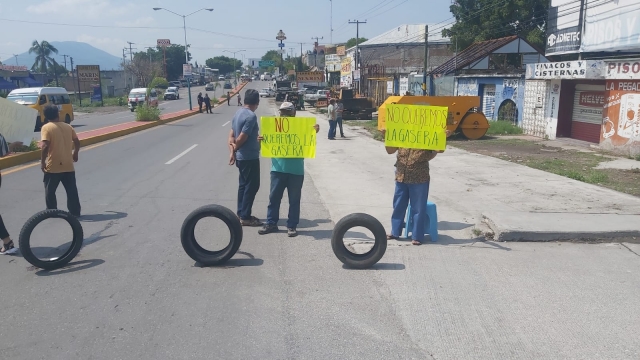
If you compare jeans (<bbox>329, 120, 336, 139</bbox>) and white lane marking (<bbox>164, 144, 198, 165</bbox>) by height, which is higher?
jeans (<bbox>329, 120, 336, 139</bbox>)

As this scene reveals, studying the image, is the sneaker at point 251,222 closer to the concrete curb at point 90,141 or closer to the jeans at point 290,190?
the jeans at point 290,190

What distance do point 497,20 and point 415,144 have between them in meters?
37.9

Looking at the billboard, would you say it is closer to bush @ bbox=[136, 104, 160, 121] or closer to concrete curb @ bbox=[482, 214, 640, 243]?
concrete curb @ bbox=[482, 214, 640, 243]

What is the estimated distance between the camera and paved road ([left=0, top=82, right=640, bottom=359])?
13.4 feet

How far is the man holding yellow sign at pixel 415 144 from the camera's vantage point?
654 cm

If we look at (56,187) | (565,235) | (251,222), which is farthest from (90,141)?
(565,235)

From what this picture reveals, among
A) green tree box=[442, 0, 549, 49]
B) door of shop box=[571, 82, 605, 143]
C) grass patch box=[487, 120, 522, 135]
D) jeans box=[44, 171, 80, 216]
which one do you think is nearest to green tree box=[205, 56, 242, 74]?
green tree box=[442, 0, 549, 49]

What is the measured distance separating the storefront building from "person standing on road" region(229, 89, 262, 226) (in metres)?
12.7

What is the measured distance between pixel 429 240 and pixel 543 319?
8.08 ft

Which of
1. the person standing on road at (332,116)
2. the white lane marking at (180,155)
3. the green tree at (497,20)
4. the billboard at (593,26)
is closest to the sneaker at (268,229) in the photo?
the white lane marking at (180,155)

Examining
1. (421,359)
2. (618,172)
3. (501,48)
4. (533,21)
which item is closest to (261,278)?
(421,359)

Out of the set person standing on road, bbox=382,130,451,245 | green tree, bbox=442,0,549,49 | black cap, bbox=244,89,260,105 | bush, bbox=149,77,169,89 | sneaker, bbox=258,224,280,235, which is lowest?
sneaker, bbox=258,224,280,235

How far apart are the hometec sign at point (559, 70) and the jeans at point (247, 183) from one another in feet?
46.2

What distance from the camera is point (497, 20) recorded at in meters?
40.5
